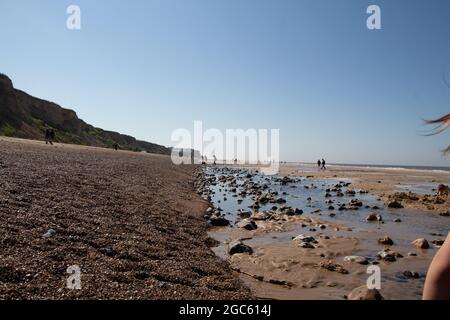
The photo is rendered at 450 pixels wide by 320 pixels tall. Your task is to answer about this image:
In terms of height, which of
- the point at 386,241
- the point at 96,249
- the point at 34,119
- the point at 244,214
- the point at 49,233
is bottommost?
the point at 244,214

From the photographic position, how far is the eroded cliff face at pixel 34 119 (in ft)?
176

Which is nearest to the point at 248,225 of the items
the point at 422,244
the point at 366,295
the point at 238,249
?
the point at 238,249

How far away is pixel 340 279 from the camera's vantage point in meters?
7.21

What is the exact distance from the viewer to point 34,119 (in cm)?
6288

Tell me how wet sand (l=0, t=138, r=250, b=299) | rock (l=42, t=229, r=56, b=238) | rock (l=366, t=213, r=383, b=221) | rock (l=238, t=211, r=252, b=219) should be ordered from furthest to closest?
rock (l=238, t=211, r=252, b=219) < rock (l=366, t=213, r=383, b=221) < rock (l=42, t=229, r=56, b=238) < wet sand (l=0, t=138, r=250, b=299)

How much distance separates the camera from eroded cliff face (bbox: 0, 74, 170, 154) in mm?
53531

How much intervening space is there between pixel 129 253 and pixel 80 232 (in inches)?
46.2

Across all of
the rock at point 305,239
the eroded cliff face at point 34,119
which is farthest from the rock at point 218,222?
the eroded cliff face at point 34,119

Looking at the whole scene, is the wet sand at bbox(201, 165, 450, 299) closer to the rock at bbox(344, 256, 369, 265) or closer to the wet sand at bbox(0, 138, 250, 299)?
the rock at bbox(344, 256, 369, 265)

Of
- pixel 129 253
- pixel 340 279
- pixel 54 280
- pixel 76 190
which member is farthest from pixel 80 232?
pixel 340 279

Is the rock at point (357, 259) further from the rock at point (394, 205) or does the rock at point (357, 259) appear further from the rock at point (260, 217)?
the rock at point (394, 205)

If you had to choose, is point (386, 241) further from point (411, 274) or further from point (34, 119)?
point (34, 119)

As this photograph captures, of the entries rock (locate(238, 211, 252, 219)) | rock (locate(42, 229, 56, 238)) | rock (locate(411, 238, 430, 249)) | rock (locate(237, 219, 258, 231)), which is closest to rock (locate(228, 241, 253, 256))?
rock (locate(237, 219, 258, 231))
